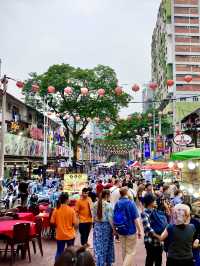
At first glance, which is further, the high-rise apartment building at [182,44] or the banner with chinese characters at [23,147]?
the high-rise apartment building at [182,44]

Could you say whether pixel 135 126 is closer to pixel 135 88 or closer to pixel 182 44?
pixel 182 44

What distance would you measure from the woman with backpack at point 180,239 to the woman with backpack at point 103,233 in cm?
304

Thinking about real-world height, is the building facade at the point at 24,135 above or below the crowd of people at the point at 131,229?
above

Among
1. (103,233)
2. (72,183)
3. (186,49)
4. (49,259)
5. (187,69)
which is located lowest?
(49,259)

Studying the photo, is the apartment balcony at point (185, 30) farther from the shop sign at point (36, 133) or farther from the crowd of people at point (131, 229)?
the crowd of people at point (131, 229)

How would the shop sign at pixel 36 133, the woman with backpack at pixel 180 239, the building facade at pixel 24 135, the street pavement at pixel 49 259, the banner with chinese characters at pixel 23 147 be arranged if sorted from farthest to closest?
the shop sign at pixel 36 133, the building facade at pixel 24 135, the banner with chinese characters at pixel 23 147, the street pavement at pixel 49 259, the woman with backpack at pixel 180 239

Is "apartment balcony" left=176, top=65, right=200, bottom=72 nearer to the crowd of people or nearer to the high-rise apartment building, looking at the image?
the high-rise apartment building

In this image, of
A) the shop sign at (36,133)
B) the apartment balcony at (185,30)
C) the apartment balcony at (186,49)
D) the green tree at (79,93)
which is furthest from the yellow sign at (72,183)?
the apartment balcony at (185,30)

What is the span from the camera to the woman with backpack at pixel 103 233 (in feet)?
26.5

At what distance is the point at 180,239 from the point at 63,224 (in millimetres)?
3387

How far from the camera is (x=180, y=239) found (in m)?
5.14

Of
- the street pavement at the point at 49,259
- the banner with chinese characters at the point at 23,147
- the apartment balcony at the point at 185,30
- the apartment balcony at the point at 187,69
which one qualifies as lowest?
the street pavement at the point at 49,259

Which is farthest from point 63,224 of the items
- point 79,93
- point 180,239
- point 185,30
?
point 185,30

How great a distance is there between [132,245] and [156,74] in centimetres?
8015
